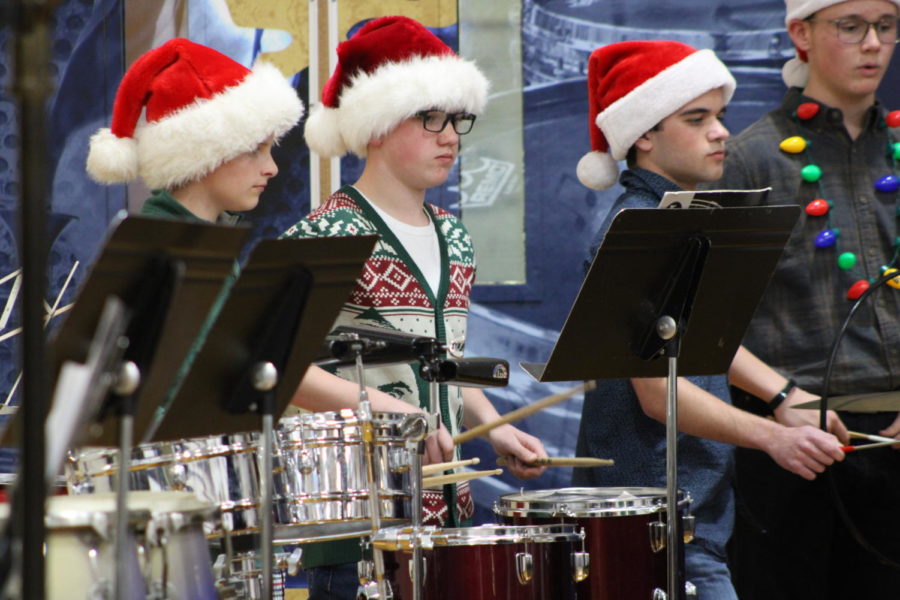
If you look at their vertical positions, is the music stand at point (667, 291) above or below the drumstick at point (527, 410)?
above

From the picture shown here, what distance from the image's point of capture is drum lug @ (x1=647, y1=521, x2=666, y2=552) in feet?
9.29

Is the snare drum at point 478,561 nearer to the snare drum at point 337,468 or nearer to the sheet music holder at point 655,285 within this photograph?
the snare drum at point 337,468

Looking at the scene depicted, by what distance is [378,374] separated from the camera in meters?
3.07

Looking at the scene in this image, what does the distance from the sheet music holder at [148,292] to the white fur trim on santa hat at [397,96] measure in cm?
138

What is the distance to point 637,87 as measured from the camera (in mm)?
3525

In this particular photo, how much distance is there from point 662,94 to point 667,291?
3.21 feet


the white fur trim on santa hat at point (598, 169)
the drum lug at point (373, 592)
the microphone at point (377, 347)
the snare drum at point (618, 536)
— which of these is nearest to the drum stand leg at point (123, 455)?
the microphone at point (377, 347)

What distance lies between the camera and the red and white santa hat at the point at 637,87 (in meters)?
3.47

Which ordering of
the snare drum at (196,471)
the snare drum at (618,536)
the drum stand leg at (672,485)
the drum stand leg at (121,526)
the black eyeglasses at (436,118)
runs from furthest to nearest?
the black eyeglasses at (436,118), the snare drum at (618,536), the drum stand leg at (672,485), the snare drum at (196,471), the drum stand leg at (121,526)

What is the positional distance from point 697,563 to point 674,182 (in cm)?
103

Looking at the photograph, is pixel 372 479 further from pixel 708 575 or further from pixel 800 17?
pixel 800 17

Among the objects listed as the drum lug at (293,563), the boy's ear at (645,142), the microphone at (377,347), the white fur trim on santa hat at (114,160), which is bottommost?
the drum lug at (293,563)

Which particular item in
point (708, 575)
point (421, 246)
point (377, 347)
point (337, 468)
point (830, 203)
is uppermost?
point (830, 203)

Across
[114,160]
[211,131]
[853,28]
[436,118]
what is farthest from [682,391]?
[114,160]
